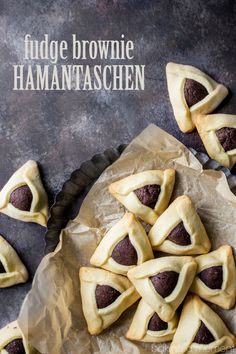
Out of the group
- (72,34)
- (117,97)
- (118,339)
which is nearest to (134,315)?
(118,339)

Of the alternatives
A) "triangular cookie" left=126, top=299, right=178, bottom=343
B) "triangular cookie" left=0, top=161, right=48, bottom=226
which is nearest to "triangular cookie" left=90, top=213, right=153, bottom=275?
"triangular cookie" left=126, top=299, right=178, bottom=343

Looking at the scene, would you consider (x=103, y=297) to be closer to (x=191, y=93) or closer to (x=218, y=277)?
(x=218, y=277)

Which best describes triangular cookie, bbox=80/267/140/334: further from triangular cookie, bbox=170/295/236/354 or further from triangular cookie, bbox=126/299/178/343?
triangular cookie, bbox=170/295/236/354

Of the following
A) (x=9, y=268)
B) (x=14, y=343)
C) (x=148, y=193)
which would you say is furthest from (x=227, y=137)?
(x=14, y=343)

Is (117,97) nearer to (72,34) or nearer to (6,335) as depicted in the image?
(72,34)

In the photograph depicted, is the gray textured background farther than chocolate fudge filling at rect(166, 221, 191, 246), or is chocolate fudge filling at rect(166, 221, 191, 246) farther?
the gray textured background

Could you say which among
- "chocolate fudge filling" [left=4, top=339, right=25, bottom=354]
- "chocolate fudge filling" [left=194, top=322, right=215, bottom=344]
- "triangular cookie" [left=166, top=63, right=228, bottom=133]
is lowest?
"chocolate fudge filling" [left=4, top=339, right=25, bottom=354]
